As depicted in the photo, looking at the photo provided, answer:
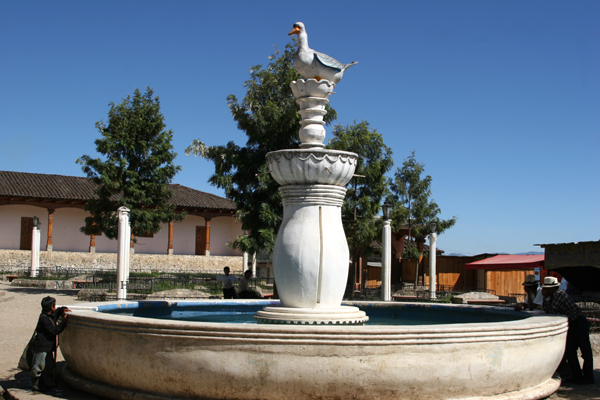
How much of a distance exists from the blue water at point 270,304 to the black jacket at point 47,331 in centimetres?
211

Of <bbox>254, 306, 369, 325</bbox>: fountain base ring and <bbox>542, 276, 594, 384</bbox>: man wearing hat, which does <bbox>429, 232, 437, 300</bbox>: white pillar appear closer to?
<bbox>542, 276, 594, 384</bbox>: man wearing hat

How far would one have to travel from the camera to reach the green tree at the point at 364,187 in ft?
65.4

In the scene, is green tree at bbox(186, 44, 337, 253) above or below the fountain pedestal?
above

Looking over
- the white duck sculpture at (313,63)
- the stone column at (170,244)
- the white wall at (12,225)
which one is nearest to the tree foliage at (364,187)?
the white duck sculpture at (313,63)

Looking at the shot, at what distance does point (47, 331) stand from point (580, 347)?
5.39 metres

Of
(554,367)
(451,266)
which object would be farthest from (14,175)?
(554,367)

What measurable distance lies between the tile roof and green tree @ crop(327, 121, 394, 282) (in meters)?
18.3

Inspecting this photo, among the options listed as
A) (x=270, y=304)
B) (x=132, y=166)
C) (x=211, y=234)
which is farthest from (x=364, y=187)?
(x=211, y=234)

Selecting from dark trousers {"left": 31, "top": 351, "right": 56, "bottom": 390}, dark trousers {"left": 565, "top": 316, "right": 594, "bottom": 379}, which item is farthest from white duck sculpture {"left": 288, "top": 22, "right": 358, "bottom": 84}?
dark trousers {"left": 31, "top": 351, "right": 56, "bottom": 390}

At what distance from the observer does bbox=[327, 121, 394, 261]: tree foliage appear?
19.9 m

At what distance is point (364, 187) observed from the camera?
21.2m

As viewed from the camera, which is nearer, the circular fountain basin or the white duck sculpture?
the circular fountain basin


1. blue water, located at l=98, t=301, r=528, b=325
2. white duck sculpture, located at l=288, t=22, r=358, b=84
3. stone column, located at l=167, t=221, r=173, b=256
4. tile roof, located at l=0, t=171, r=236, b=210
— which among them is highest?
tile roof, located at l=0, t=171, r=236, b=210

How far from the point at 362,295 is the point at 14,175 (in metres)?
25.1
